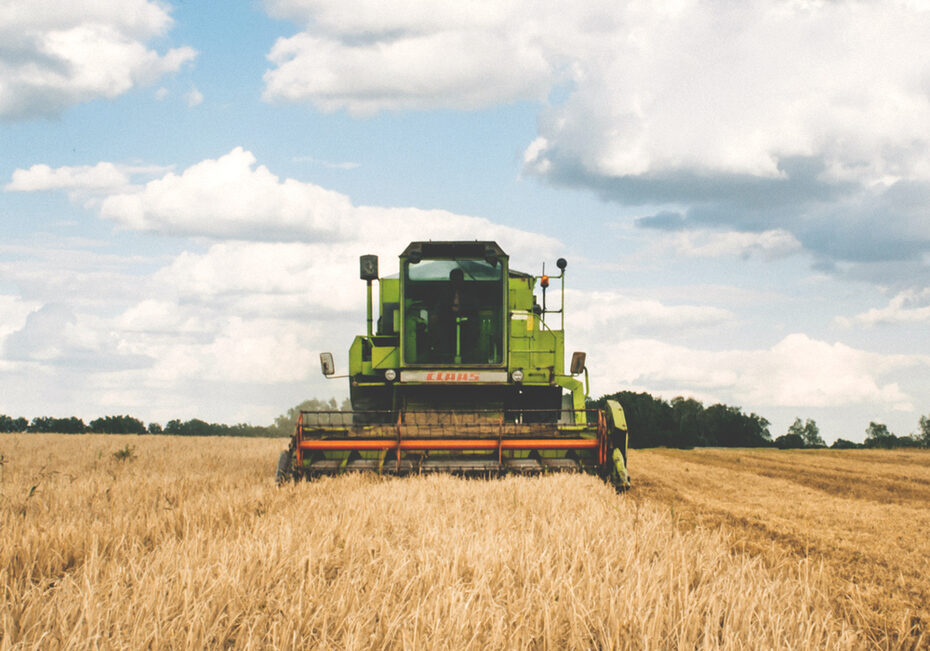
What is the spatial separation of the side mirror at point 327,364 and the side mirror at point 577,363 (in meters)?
3.36

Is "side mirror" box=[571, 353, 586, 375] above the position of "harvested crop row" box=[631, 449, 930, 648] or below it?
above

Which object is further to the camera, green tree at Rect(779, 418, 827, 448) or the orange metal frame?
green tree at Rect(779, 418, 827, 448)

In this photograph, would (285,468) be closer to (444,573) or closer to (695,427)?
(444,573)

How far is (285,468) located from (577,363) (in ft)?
13.7

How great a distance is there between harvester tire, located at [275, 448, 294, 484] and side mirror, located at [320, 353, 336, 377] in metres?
1.58

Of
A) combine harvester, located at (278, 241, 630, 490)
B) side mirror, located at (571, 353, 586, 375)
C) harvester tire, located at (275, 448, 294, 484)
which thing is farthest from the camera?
side mirror, located at (571, 353, 586, 375)

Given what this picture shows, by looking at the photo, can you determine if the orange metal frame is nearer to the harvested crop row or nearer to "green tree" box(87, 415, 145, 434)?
the harvested crop row

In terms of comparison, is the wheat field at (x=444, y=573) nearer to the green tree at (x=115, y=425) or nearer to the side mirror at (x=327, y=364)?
the side mirror at (x=327, y=364)

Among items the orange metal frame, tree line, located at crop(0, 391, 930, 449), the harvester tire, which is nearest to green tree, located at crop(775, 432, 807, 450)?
tree line, located at crop(0, 391, 930, 449)

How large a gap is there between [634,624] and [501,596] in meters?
0.67

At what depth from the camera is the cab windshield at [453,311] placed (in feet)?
34.4

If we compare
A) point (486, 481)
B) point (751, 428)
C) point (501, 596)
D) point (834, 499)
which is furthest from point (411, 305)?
point (751, 428)

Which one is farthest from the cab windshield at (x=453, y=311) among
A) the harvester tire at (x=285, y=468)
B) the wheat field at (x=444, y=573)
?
the wheat field at (x=444, y=573)

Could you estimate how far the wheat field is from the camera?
296 cm
